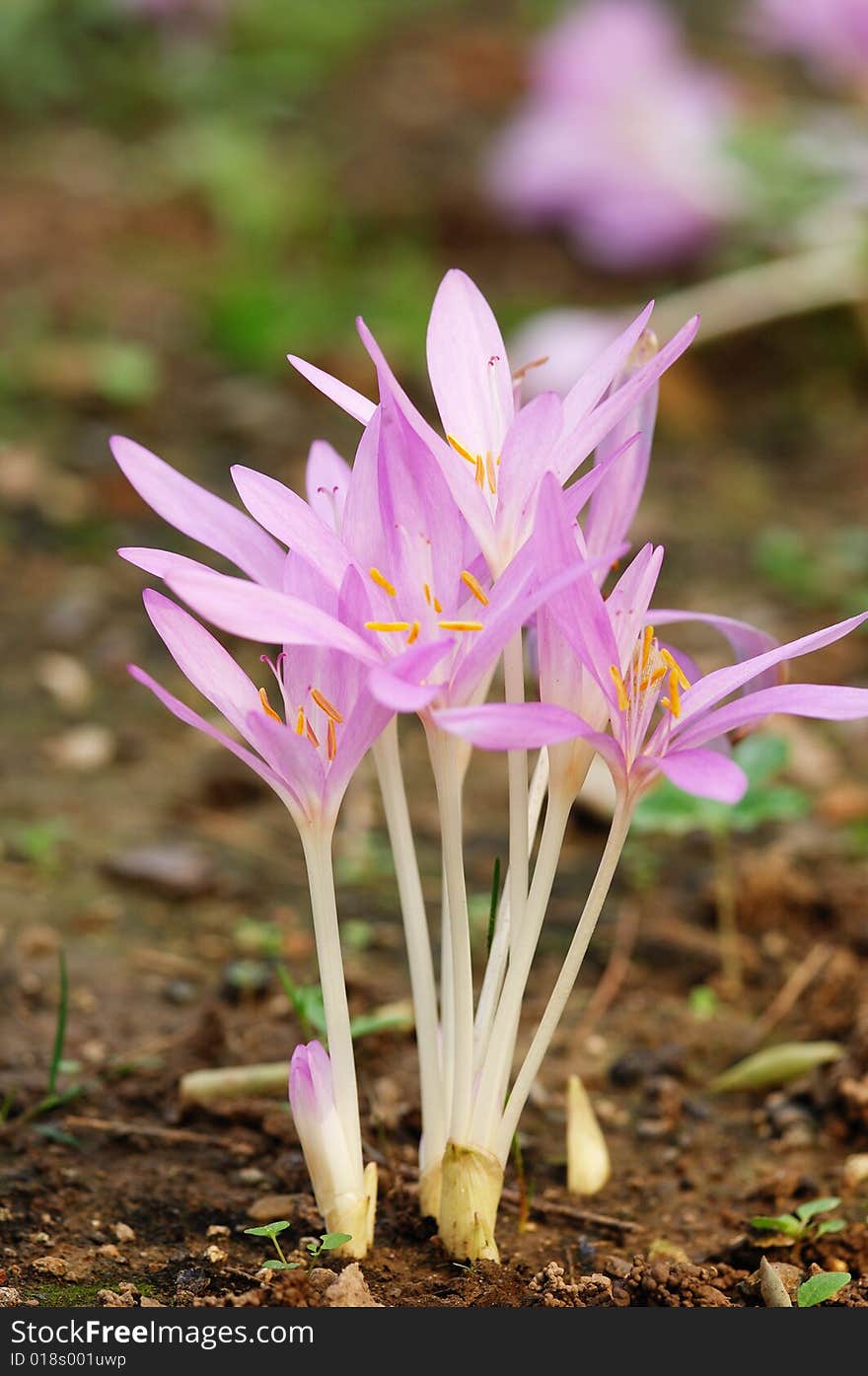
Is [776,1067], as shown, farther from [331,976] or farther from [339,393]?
[339,393]

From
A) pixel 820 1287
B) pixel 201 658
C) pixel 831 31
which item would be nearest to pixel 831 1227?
pixel 820 1287

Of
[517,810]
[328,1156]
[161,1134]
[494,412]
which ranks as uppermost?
[494,412]

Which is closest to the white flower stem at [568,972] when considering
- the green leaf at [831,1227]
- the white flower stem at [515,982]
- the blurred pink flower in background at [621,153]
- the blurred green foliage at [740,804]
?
the white flower stem at [515,982]

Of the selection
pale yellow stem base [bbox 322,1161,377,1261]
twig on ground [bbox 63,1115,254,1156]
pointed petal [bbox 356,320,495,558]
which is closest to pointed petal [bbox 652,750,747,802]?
pointed petal [bbox 356,320,495,558]

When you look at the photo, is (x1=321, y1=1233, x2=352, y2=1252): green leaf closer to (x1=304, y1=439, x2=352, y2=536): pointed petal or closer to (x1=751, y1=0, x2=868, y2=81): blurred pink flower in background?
(x1=304, y1=439, x2=352, y2=536): pointed petal

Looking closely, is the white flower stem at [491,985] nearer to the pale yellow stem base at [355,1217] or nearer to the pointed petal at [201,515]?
the pale yellow stem base at [355,1217]

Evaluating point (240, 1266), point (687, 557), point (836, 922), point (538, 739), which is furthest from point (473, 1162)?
point (687, 557)

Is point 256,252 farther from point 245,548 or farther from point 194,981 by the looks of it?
point 245,548
